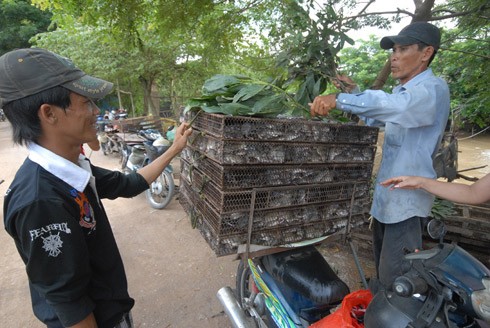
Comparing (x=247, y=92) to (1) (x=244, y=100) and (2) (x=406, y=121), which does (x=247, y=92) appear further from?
(2) (x=406, y=121)

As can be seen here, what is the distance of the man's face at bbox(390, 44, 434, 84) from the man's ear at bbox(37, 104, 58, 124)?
173 cm

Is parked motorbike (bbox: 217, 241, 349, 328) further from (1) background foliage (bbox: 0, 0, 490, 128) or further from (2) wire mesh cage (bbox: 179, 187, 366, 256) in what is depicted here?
(1) background foliage (bbox: 0, 0, 490, 128)

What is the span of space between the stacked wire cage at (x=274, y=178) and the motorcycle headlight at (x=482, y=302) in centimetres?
74

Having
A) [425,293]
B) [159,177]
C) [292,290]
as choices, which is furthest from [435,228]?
[159,177]

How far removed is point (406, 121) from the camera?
4.50ft

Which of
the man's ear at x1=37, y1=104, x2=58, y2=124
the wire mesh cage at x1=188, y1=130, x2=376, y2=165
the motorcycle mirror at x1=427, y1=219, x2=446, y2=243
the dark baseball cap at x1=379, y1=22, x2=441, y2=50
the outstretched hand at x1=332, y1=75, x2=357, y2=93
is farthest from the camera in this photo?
the outstretched hand at x1=332, y1=75, x2=357, y2=93

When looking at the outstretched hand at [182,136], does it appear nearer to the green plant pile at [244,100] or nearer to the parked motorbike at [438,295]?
the green plant pile at [244,100]

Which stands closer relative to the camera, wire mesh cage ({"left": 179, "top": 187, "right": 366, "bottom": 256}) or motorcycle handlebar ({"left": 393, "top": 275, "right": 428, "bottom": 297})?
motorcycle handlebar ({"left": 393, "top": 275, "right": 428, "bottom": 297})

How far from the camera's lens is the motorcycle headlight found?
3.01 ft

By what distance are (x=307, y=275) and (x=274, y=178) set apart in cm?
65

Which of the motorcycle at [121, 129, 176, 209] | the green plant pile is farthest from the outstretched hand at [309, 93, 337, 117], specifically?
the motorcycle at [121, 129, 176, 209]

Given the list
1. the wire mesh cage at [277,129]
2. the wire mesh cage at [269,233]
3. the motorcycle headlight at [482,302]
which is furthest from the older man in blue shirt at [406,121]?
the motorcycle headlight at [482,302]

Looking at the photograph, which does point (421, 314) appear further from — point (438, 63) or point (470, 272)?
point (438, 63)

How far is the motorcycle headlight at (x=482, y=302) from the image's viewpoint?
916mm
